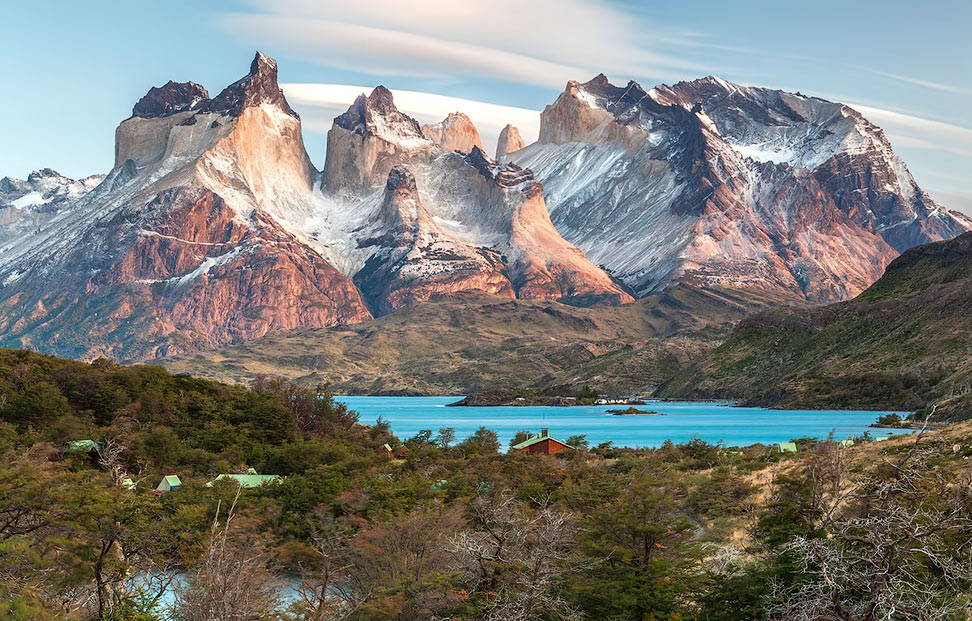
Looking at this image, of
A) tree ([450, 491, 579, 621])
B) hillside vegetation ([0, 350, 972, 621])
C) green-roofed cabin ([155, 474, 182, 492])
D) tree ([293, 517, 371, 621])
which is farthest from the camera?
green-roofed cabin ([155, 474, 182, 492])

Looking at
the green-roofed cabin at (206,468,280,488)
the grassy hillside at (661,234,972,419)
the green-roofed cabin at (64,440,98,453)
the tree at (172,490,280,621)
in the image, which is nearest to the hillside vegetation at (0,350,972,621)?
the tree at (172,490,280,621)

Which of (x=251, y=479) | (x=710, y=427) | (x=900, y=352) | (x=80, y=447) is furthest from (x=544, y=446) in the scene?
(x=900, y=352)

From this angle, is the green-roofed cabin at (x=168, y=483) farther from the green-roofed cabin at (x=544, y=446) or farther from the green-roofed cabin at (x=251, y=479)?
the green-roofed cabin at (x=544, y=446)

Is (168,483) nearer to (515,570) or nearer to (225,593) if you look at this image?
(515,570)

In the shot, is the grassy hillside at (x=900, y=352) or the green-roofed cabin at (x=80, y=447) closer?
the green-roofed cabin at (x=80, y=447)

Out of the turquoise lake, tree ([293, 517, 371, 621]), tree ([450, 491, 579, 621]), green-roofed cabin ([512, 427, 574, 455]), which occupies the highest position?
tree ([450, 491, 579, 621])

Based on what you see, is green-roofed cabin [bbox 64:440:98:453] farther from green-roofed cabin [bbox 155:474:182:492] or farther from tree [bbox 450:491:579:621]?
tree [bbox 450:491:579:621]

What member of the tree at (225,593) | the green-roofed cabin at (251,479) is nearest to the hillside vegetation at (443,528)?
the tree at (225,593)

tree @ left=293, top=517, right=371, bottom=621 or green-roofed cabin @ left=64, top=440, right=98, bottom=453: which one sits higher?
tree @ left=293, top=517, right=371, bottom=621

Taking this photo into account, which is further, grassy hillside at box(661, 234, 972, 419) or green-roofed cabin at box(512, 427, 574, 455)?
grassy hillside at box(661, 234, 972, 419)

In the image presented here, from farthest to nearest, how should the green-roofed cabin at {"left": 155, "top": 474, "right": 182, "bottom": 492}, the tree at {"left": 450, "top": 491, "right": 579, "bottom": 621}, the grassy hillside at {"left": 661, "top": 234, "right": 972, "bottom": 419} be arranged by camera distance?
the grassy hillside at {"left": 661, "top": 234, "right": 972, "bottom": 419} < the green-roofed cabin at {"left": 155, "top": 474, "right": 182, "bottom": 492} < the tree at {"left": 450, "top": 491, "right": 579, "bottom": 621}

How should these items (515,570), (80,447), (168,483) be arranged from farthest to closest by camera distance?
(80,447)
(168,483)
(515,570)

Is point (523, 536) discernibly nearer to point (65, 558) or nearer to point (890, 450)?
point (65, 558)
